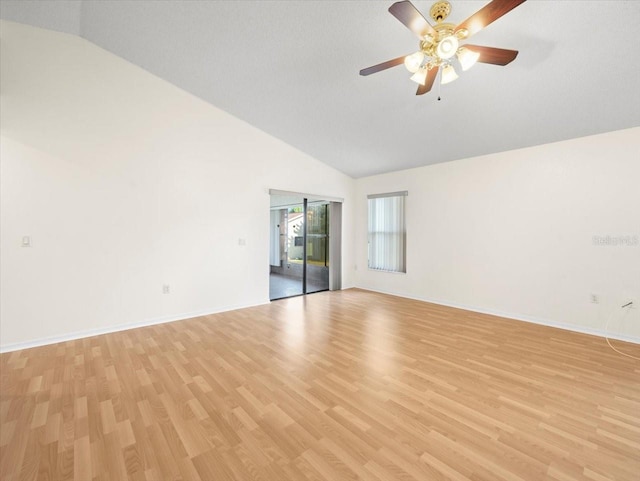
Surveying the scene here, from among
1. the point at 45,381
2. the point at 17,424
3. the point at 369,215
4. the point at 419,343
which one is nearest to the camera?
the point at 17,424

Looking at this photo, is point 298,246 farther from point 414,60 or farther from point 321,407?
point 414,60

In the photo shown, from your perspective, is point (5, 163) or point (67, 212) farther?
point (67, 212)

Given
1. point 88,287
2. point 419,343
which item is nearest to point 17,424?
point 88,287

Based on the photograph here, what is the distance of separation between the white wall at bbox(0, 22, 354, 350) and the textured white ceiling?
0.36 meters

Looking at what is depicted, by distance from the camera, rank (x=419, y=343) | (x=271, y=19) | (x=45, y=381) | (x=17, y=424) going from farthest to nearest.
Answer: (x=419, y=343) < (x=271, y=19) < (x=45, y=381) < (x=17, y=424)

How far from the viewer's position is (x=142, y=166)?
3.83 m

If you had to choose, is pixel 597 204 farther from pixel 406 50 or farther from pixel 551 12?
pixel 406 50

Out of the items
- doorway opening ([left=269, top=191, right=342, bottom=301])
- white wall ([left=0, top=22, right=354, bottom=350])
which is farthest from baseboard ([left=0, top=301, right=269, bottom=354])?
doorway opening ([left=269, top=191, right=342, bottom=301])

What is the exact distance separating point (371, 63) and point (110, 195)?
11.7 feet

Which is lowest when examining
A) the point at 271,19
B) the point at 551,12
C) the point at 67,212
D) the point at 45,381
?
the point at 45,381

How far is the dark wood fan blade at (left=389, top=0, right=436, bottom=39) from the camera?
5.44ft

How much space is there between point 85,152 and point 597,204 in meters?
6.45

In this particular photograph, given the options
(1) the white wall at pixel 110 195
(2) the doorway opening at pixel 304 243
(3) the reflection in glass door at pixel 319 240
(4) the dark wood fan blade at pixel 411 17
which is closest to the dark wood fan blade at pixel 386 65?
(4) the dark wood fan blade at pixel 411 17

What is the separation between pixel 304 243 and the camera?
580cm
